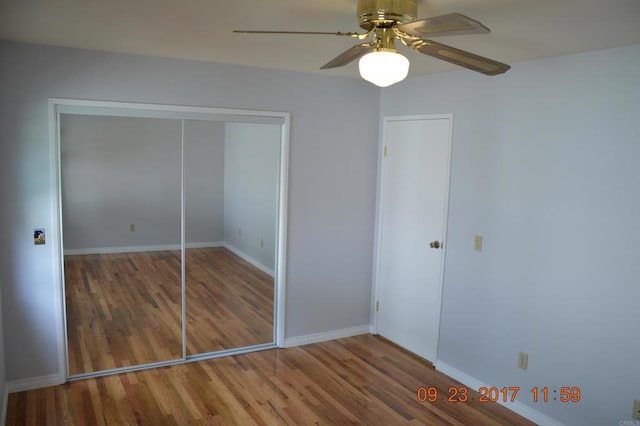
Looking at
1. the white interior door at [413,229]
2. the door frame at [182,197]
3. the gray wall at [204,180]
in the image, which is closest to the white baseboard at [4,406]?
the door frame at [182,197]

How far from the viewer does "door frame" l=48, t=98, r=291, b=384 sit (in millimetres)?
3451

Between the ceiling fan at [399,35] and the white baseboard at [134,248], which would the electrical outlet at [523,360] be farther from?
the white baseboard at [134,248]

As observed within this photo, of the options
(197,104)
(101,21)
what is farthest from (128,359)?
(101,21)

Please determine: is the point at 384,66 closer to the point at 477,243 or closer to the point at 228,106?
the point at 477,243

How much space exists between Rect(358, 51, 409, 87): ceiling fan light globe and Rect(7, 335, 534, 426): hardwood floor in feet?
7.82

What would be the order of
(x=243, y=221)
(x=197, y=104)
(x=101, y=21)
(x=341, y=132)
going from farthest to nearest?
(x=341, y=132), (x=243, y=221), (x=197, y=104), (x=101, y=21)

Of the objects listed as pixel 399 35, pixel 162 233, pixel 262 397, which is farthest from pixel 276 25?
pixel 262 397

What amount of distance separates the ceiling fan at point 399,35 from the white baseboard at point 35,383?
9.90 feet

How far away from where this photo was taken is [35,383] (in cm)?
353

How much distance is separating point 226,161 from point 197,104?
50 cm

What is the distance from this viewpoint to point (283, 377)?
389 cm

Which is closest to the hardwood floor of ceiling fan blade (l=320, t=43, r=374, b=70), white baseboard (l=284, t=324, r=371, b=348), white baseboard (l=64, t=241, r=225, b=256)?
white baseboard (l=284, t=324, r=371, b=348)

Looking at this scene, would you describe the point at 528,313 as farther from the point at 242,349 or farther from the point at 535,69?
the point at 242,349
